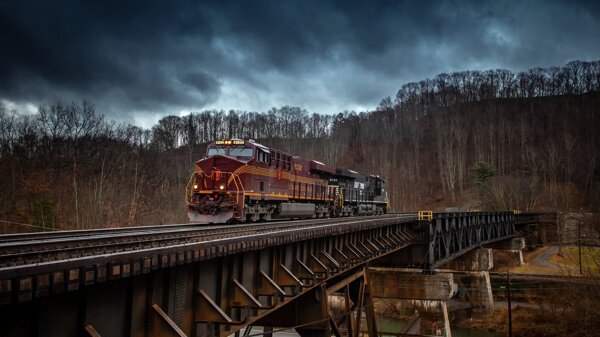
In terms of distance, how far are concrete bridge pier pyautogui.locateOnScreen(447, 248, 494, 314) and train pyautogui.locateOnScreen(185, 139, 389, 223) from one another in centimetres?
1748

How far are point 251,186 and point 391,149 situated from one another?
89918 mm

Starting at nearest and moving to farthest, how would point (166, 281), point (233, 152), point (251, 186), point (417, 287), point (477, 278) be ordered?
1. point (166, 281)
2. point (251, 186)
3. point (233, 152)
4. point (417, 287)
5. point (477, 278)

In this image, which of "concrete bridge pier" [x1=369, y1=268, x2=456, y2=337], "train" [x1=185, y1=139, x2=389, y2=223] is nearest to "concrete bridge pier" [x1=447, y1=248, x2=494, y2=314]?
"concrete bridge pier" [x1=369, y1=268, x2=456, y2=337]

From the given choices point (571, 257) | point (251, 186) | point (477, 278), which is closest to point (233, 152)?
point (251, 186)

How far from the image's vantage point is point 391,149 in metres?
107

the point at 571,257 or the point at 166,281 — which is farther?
the point at 571,257

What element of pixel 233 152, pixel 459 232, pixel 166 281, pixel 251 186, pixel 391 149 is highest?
pixel 391 149

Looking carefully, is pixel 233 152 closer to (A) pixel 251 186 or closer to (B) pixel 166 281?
(A) pixel 251 186

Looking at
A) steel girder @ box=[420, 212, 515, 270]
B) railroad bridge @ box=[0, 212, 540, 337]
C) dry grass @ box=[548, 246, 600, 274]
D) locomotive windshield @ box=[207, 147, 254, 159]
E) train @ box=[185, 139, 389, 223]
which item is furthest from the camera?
dry grass @ box=[548, 246, 600, 274]

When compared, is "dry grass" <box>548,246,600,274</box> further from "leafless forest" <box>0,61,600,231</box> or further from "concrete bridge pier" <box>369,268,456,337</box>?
"concrete bridge pier" <box>369,268,456,337</box>

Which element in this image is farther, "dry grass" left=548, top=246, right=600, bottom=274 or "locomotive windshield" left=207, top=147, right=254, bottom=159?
"dry grass" left=548, top=246, right=600, bottom=274

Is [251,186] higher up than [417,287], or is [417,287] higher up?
[251,186]

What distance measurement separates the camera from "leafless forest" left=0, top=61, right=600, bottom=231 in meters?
38.8

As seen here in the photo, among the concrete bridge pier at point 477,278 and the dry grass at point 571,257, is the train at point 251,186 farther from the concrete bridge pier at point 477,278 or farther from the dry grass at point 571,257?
the dry grass at point 571,257
